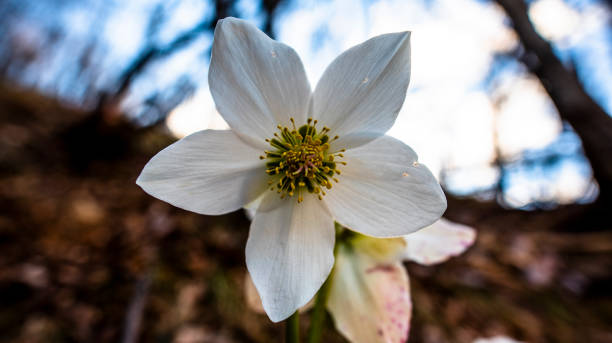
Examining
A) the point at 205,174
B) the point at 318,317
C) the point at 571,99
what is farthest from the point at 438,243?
the point at 571,99

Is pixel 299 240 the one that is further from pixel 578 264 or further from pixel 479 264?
pixel 578 264

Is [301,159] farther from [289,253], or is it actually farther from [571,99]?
[571,99]

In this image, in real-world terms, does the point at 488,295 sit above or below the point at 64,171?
below

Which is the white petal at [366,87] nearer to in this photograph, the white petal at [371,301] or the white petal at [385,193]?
the white petal at [385,193]

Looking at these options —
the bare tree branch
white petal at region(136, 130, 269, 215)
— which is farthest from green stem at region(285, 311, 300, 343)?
the bare tree branch

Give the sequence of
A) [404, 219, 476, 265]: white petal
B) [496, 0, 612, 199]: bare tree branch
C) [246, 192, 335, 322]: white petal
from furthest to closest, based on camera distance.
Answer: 1. [496, 0, 612, 199]: bare tree branch
2. [404, 219, 476, 265]: white petal
3. [246, 192, 335, 322]: white petal

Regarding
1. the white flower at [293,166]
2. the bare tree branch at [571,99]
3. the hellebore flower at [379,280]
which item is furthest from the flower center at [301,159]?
the bare tree branch at [571,99]

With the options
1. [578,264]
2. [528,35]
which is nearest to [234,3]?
[578,264]

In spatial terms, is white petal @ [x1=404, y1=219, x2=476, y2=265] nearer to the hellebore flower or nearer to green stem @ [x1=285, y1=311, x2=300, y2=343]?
the hellebore flower
